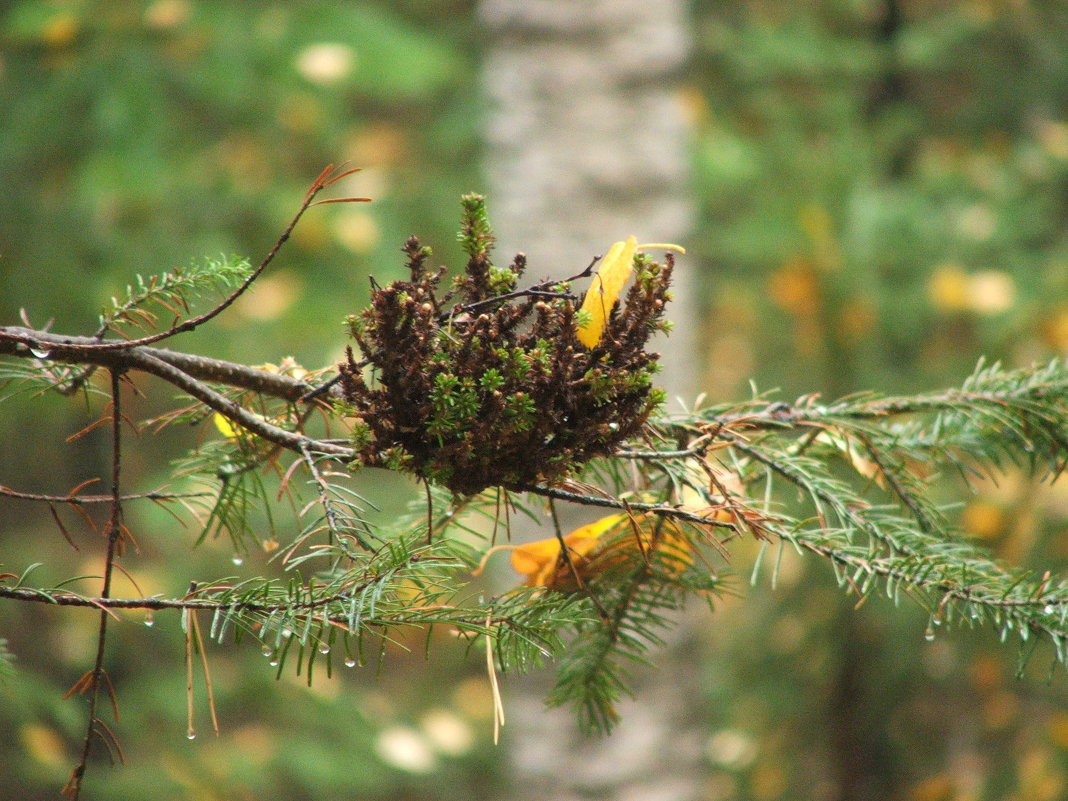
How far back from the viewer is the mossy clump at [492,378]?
617mm

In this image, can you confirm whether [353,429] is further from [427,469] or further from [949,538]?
[949,538]

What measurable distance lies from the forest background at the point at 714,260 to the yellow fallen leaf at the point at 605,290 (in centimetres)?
165

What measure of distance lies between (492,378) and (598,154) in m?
1.86

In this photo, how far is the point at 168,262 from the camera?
10.2ft

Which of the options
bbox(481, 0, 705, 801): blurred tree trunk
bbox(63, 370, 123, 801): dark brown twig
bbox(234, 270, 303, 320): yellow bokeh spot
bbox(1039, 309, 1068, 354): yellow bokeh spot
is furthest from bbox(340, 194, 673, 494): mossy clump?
bbox(234, 270, 303, 320): yellow bokeh spot

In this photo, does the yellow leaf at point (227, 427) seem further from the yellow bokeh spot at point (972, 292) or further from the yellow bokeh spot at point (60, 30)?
the yellow bokeh spot at point (972, 292)

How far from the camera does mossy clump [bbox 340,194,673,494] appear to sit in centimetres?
62

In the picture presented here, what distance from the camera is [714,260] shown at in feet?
14.3

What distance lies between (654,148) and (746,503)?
180 centimetres

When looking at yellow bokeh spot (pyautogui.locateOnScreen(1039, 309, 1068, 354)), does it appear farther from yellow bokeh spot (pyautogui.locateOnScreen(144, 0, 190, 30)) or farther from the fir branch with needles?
yellow bokeh spot (pyautogui.locateOnScreen(144, 0, 190, 30))

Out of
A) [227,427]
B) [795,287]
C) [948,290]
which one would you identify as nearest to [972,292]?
[948,290]

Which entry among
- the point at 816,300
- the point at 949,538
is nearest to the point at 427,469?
the point at 949,538

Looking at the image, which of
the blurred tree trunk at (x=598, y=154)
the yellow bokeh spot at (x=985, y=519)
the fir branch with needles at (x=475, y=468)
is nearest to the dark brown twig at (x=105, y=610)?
the fir branch with needles at (x=475, y=468)

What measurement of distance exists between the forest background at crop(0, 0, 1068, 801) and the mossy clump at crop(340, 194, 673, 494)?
1696 mm
